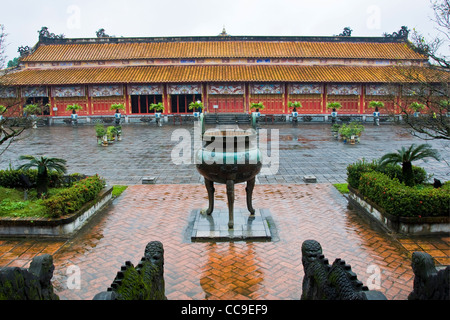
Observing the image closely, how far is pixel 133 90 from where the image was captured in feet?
98.3

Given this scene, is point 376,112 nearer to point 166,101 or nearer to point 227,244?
point 166,101

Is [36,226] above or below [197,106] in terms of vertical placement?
below

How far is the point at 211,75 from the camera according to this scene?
95.2 ft

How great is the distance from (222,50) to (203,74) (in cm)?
334

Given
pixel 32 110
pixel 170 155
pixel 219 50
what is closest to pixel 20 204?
pixel 32 110

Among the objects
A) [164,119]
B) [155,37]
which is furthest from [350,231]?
[155,37]

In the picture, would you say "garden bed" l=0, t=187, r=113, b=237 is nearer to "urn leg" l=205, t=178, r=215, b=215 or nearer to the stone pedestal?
the stone pedestal

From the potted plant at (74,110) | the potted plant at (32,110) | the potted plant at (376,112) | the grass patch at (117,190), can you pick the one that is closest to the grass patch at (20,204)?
the grass patch at (117,190)

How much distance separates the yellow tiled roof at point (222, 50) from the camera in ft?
99.7

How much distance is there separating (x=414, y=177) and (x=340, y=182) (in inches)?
87.3

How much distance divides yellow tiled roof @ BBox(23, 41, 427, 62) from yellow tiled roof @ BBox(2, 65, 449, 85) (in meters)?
0.95

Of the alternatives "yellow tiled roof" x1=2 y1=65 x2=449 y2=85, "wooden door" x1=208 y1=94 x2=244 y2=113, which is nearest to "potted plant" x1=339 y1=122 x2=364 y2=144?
"yellow tiled roof" x1=2 y1=65 x2=449 y2=85

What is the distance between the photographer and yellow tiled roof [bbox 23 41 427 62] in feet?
99.7
